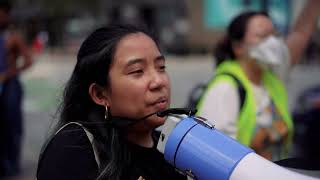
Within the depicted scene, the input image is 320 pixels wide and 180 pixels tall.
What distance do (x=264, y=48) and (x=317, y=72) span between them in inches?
694

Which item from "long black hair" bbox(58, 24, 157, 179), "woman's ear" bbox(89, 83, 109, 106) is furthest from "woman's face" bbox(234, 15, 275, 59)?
"woman's ear" bbox(89, 83, 109, 106)

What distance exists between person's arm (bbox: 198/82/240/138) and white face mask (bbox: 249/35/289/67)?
249 mm

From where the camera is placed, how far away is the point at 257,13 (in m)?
3.09

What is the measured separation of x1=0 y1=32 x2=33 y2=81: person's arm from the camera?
596 centimetres

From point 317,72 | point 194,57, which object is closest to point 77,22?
point 194,57

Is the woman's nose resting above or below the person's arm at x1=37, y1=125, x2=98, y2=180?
above

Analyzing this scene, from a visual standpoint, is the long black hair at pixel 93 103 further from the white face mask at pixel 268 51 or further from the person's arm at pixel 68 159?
the white face mask at pixel 268 51

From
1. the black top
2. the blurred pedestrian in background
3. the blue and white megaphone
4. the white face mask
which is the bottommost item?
the blurred pedestrian in background

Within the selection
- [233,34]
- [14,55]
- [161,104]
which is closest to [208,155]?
[161,104]

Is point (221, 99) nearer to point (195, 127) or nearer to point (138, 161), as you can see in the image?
point (138, 161)

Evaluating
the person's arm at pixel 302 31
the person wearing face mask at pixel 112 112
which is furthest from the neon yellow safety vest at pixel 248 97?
the person wearing face mask at pixel 112 112

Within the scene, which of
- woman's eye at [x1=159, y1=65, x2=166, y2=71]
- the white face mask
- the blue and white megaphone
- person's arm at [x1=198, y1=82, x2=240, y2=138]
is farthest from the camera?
the white face mask

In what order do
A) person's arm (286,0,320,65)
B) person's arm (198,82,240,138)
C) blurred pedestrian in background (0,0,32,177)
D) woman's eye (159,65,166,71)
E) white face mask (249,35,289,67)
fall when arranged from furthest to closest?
blurred pedestrian in background (0,0,32,177) < person's arm (286,0,320,65) < white face mask (249,35,289,67) < person's arm (198,82,240,138) < woman's eye (159,65,166,71)

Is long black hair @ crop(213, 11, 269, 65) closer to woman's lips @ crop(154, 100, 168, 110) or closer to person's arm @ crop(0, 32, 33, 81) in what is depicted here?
woman's lips @ crop(154, 100, 168, 110)
